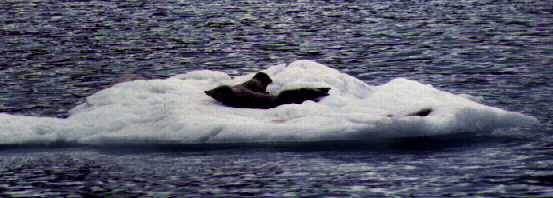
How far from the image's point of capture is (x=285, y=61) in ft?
121

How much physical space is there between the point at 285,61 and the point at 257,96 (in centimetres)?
1522

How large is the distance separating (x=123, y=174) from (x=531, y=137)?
640 cm

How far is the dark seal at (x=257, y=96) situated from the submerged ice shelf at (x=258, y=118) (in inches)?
7.4

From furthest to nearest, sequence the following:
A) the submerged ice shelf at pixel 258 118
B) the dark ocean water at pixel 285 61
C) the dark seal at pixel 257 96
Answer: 1. the dark seal at pixel 257 96
2. the submerged ice shelf at pixel 258 118
3. the dark ocean water at pixel 285 61

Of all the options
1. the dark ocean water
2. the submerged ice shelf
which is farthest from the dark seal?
the dark ocean water

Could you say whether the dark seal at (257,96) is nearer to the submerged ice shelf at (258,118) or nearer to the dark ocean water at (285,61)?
the submerged ice shelf at (258,118)

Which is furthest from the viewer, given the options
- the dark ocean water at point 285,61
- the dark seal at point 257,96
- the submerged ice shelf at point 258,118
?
the dark seal at point 257,96

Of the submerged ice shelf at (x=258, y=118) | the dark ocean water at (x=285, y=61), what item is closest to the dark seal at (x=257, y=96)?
the submerged ice shelf at (x=258, y=118)

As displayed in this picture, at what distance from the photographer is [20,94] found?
28.5 meters

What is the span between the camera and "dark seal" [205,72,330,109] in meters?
21.5

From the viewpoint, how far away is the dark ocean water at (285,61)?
17.2m

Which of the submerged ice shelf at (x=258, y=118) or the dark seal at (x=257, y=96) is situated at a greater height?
the dark seal at (x=257, y=96)

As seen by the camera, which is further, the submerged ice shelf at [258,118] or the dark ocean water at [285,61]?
the submerged ice shelf at [258,118]

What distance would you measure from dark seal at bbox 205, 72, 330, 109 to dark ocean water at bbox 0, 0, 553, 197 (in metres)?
2.06
